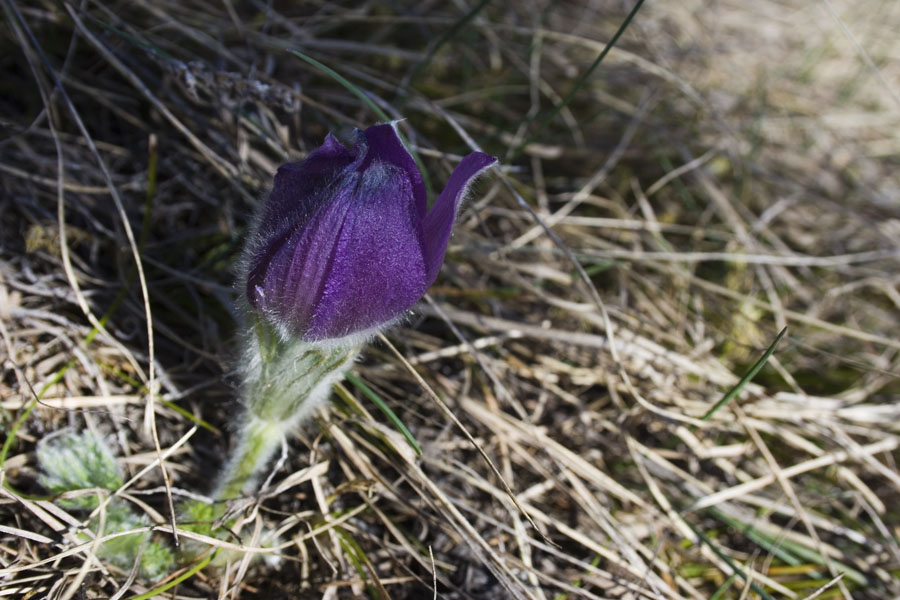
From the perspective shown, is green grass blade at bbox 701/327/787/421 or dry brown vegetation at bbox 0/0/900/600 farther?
dry brown vegetation at bbox 0/0/900/600

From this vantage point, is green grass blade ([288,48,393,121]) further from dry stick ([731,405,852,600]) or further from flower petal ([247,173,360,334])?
dry stick ([731,405,852,600])

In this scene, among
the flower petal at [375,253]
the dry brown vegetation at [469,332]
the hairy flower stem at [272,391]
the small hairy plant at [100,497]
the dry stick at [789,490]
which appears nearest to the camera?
the flower petal at [375,253]

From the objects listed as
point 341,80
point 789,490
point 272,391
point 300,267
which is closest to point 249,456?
point 272,391

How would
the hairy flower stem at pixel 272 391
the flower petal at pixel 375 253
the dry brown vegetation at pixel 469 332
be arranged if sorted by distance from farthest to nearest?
the dry brown vegetation at pixel 469 332
the hairy flower stem at pixel 272 391
the flower petal at pixel 375 253

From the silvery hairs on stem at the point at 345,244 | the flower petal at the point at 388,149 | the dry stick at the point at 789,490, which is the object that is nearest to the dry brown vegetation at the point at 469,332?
the dry stick at the point at 789,490

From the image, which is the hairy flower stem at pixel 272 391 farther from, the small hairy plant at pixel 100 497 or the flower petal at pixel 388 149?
the flower petal at pixel 388 149

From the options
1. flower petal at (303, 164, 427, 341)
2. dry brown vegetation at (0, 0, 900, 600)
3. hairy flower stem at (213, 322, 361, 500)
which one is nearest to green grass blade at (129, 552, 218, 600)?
dry brown vegetation at (0, 0, 900, 600)

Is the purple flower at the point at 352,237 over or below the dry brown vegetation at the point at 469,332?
over

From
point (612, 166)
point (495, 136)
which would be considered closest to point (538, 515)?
point (495, 136)

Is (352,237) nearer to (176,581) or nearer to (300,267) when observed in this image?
(300,267)
